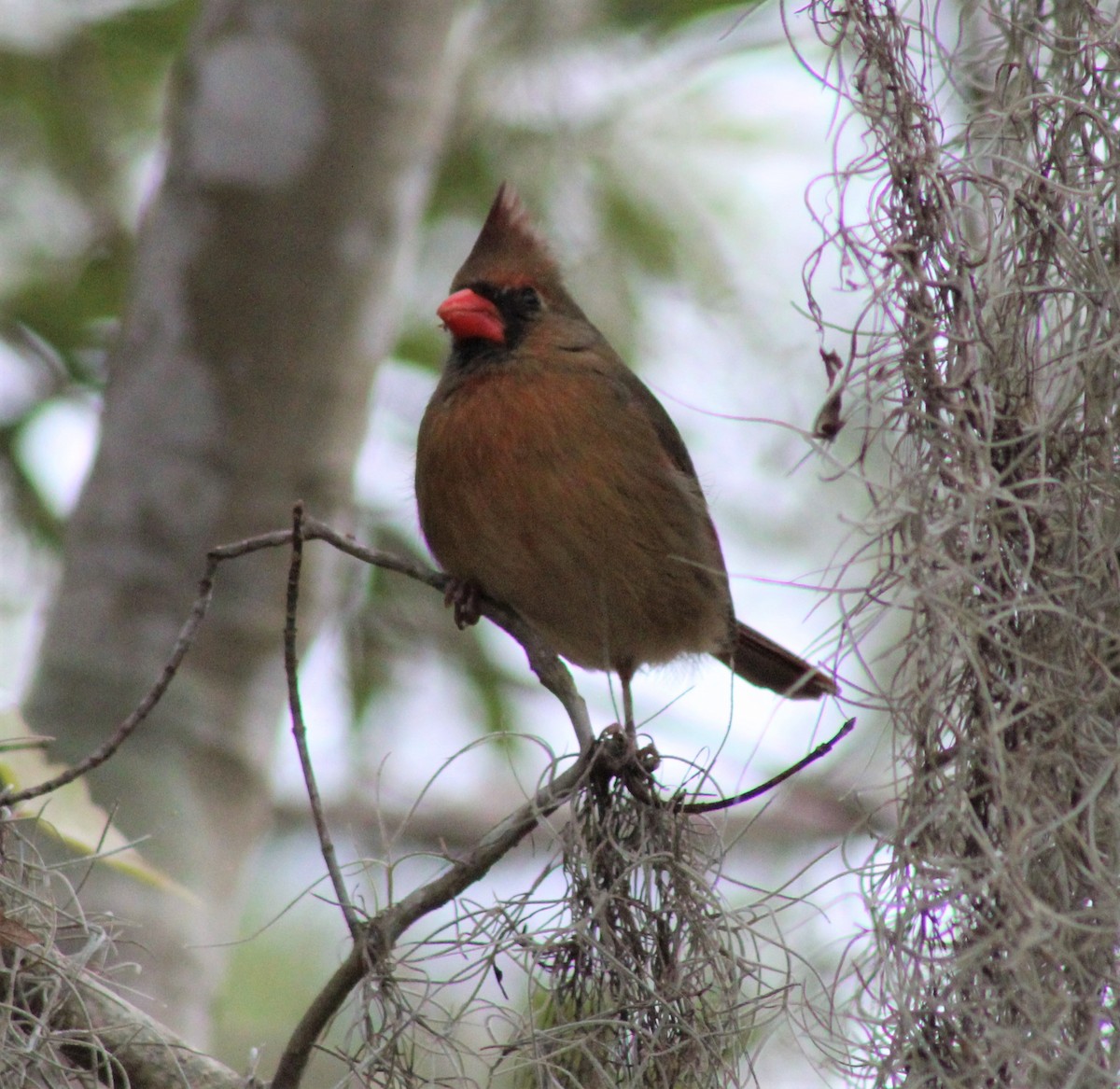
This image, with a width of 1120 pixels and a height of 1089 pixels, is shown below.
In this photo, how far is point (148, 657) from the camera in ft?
13.4

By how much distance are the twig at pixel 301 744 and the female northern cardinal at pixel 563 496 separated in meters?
1.11

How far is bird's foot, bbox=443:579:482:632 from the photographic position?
362 cm

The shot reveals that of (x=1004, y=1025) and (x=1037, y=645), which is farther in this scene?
(x=1037, y=645)

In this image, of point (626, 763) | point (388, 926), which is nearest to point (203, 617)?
point (388, 926)

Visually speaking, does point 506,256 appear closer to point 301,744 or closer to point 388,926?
point 301,744

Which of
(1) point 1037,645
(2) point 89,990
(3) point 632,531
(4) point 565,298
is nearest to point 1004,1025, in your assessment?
(1) point 1037,645

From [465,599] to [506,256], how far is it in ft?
3.18

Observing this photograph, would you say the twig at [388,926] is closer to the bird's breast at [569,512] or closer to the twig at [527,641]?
the twig at [527,641]

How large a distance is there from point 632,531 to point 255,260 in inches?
55.6

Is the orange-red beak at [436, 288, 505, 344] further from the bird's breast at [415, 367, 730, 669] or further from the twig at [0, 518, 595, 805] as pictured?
the twig at [0, 518, 595, 805]

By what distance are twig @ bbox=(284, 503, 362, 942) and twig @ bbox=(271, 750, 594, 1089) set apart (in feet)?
0.12

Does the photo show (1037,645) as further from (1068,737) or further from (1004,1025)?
(1004,1025)

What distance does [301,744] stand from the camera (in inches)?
88.4

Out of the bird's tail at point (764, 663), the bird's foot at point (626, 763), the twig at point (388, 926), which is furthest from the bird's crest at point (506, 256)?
the twig at point (388, 926)
